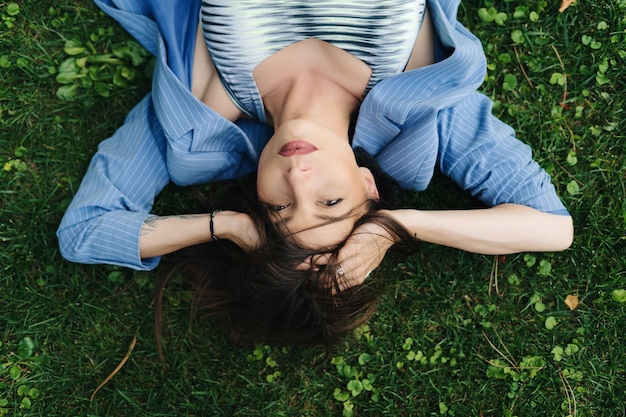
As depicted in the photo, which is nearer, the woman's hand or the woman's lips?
the woman's lips

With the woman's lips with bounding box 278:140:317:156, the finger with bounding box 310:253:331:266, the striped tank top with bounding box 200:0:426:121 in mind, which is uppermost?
the striped tank top with bounding box 200:0:426:121

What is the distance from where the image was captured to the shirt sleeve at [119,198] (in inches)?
113

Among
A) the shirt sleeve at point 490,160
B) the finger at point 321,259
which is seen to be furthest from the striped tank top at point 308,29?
the finger at point 321,259

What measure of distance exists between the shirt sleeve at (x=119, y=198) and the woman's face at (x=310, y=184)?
77 cm

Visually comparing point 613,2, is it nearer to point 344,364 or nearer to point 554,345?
point 554,345

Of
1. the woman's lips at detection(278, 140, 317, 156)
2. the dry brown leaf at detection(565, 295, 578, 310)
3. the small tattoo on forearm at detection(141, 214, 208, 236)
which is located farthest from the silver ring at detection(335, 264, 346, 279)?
the dry brown leaf at detection(565, 295, 578, 310)

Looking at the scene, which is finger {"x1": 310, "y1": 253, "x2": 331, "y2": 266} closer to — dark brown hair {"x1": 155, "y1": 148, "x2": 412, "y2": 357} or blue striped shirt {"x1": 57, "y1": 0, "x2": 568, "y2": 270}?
dark brown hair {"x1": 155, "y1": 148, "x2": 412, "y2": 357}

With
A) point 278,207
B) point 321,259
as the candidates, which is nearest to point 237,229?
point 278,207

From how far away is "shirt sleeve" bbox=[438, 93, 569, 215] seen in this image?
9.36ft

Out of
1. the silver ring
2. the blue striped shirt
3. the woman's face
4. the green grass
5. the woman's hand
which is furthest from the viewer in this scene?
the green grass

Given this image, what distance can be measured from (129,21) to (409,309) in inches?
87.3

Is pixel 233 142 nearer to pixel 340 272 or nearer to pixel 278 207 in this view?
pixel 278 207

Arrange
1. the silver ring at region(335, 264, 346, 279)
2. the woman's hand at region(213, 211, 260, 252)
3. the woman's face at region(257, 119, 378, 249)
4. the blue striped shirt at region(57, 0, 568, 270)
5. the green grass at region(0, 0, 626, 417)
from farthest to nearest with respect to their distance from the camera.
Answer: the green grass at region(0, 0, 626, 417), the blue striped shirt at region(57, 0, 568, 270), the woman's hand at region(213, 211, 260, 252), the silver ring at region(335, 264, 346, 279), the woman's face at region(257, 119, 378, 249)

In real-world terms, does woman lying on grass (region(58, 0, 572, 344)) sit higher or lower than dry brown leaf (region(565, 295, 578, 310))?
higher
